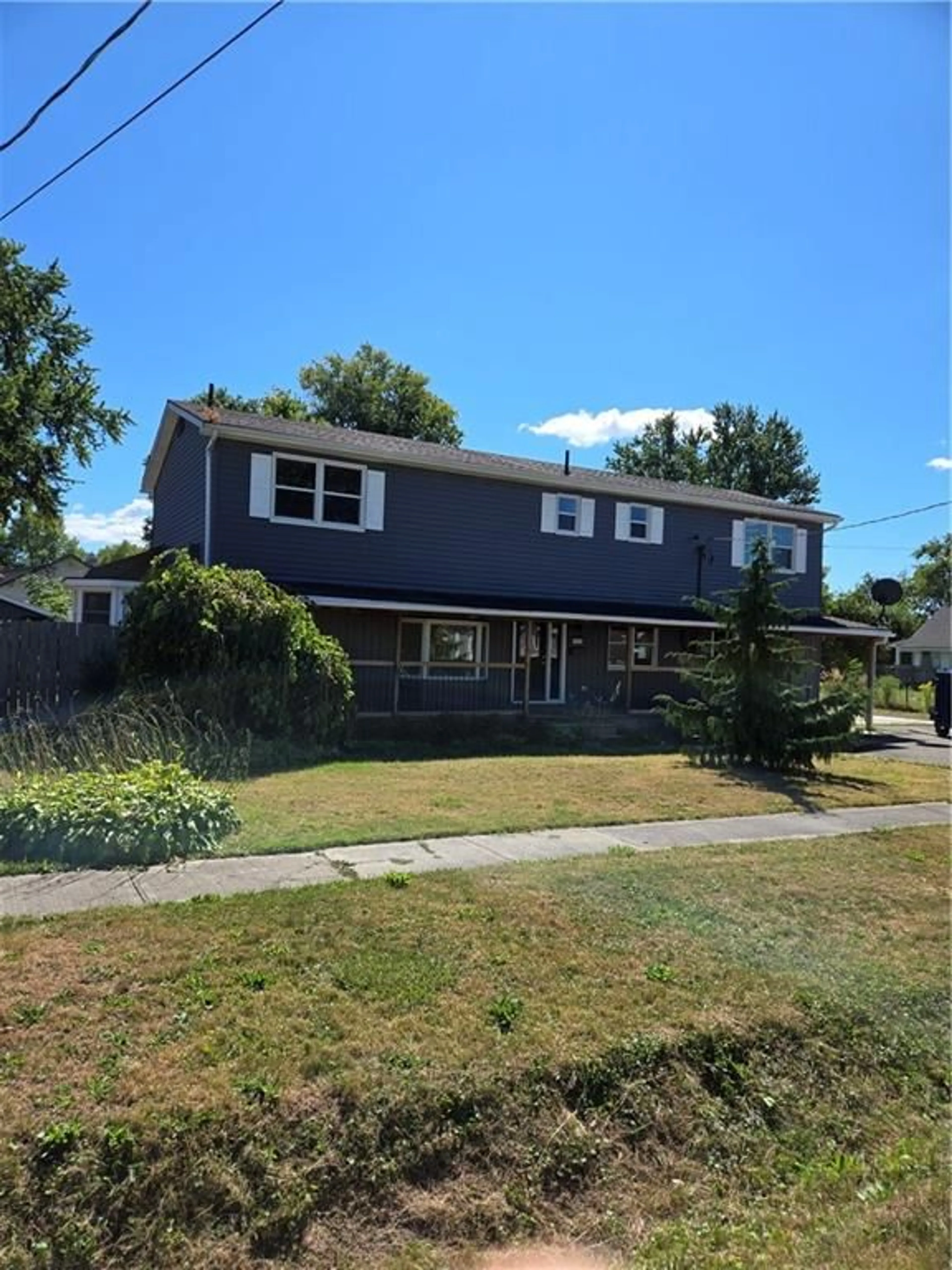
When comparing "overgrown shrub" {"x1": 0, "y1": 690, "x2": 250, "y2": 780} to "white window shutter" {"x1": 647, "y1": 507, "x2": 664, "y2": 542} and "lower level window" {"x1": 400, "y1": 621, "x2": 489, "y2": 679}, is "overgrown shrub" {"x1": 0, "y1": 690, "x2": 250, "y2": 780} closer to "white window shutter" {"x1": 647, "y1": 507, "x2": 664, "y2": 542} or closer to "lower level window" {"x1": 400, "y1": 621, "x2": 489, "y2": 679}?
"lower level window" {"x1": 400, "y1": 621, "x2": 489, "y2": 679}

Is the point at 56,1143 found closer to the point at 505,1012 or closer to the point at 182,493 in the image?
the point at 505,1012

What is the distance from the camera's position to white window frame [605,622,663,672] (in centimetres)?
2038

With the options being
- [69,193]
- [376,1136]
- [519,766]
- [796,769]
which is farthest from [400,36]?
[796,769]

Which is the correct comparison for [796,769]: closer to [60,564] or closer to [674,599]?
[674,599]

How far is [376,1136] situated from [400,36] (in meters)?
6.80

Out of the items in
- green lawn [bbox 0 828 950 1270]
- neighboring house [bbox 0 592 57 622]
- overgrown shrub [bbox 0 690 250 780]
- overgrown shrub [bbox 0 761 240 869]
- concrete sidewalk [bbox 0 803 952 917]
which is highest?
neighboring house [bbox 0 592 57 622]

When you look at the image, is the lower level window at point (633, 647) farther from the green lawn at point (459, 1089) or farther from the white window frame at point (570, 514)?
the green lawn at point (459, 1089)

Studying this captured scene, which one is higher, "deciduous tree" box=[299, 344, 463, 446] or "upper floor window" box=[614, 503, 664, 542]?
"deciduous tree" box=[299, 344, 463, 446]

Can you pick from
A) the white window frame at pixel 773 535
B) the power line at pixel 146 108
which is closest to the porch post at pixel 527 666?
the white window frame at pixel 773 535

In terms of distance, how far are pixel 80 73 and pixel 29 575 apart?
48334 millimetres

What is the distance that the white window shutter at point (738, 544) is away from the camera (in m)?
22.8

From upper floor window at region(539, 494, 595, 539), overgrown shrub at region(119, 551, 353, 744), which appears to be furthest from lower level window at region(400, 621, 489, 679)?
overgrown shrub at region(119, 551, 353, 744)

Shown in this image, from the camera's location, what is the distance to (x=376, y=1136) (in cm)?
308

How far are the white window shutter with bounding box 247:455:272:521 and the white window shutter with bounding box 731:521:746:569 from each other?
40.4 feet
